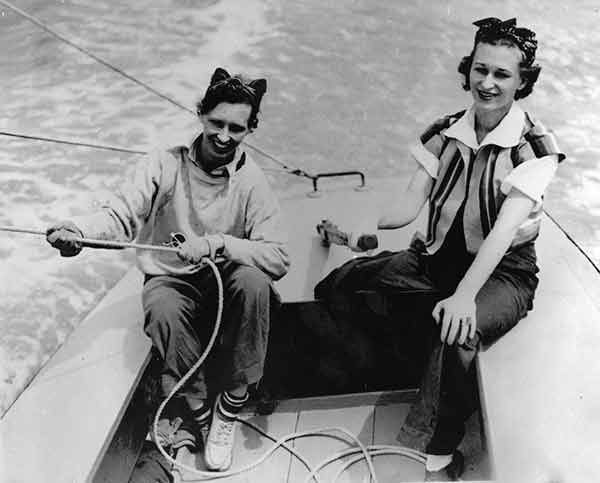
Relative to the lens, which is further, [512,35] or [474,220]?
[474,220]

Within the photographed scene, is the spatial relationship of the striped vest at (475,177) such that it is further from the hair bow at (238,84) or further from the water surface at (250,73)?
the water surface at (250,73)

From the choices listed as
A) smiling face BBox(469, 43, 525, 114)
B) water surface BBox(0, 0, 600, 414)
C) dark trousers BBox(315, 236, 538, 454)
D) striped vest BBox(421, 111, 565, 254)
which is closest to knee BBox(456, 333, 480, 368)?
dark trousers BBox(315, 236, 538, 454)

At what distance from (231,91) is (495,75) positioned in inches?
18.6

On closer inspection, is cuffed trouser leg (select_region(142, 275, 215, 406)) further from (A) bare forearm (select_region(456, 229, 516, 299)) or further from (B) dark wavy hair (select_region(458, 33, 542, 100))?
(B) dark wavy hair (select_region(458, 33, 542, 100))

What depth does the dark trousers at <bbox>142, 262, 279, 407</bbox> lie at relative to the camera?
4.93ft

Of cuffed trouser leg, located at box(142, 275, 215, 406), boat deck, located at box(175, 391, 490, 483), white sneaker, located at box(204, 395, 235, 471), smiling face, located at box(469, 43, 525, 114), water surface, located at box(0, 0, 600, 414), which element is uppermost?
smiling face, located at box(469, 43, 525, 114)

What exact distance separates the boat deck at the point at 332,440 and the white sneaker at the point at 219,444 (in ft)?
0.16

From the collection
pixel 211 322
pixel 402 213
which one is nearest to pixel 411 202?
pixel 402 213

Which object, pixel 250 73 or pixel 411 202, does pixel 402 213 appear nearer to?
pixel 411 202

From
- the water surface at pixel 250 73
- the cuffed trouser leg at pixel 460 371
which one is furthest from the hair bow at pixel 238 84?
the water surface at pixel 250 73

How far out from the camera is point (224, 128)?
148cm

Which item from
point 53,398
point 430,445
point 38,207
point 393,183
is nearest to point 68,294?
point 38,207

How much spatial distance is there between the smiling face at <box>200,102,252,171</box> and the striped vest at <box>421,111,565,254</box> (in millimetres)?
→ 376

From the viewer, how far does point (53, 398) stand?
1.51m
